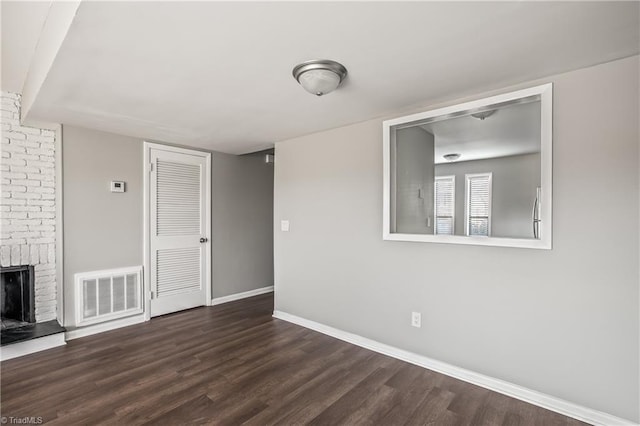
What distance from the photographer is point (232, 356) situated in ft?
9.60

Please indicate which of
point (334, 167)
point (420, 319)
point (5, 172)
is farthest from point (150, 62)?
point (420, 319)

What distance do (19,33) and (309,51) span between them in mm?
2143

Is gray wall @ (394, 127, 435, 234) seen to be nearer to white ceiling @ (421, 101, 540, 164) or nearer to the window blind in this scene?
white ceiling @ (421, 101, 540, 164)

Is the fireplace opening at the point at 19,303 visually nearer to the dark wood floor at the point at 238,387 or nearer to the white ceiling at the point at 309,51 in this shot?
the dark wood floor at the point at 238,387

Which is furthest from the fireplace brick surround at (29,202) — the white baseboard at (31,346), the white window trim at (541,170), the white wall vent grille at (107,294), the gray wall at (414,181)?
the gray wall at (414,181)

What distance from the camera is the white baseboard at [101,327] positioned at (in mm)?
3344

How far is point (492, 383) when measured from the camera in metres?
2.39

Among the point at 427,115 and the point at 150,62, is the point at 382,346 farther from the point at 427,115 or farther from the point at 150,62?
the point at 150,62

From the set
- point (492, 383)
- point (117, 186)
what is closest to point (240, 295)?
point (117, 186)

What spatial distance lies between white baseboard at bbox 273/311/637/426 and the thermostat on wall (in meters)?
2.76

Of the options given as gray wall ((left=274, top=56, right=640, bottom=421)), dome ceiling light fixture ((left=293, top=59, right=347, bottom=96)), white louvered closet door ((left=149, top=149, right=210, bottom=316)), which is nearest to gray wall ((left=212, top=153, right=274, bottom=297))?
white louvered closet door ((left=149, top=149, right=210, bottom=316))

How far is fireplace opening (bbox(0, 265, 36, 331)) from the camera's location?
3.04 m

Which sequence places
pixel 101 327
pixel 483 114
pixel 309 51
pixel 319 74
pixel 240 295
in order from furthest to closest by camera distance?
pixel 240 295
pixel 101 327
pixel 483 114
pixel 319 74
pixel 309 51

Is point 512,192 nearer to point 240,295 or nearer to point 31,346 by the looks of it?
point 240,295
